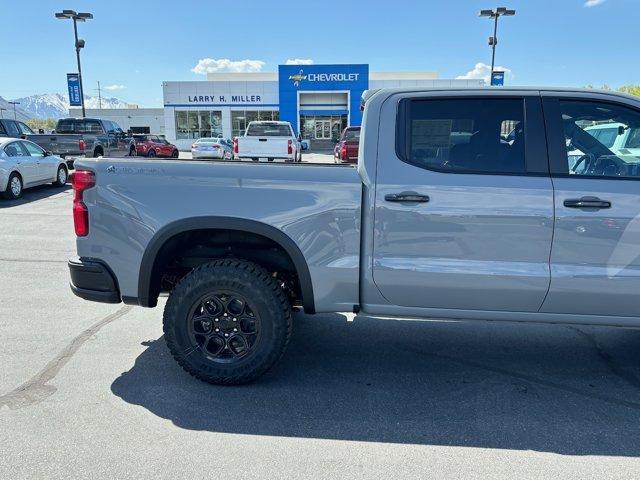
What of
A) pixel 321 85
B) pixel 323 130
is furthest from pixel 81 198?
pixel 323 130

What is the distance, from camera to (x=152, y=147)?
30.2m

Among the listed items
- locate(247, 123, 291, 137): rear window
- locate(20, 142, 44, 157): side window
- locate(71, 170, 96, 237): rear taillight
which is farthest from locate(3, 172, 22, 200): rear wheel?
locate(71, 170, 96, 237): rear taillight

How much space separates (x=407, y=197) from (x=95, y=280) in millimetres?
2279

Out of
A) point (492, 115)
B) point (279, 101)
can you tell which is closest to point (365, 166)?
point (492, 115)

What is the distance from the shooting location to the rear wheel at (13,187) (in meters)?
11.5

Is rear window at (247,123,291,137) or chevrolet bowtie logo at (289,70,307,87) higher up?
chevrolet bowtie logo at (289,70,307,87)

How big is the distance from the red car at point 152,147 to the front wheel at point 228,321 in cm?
2826

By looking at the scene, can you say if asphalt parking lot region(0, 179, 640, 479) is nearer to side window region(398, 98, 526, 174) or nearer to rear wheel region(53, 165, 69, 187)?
side window region(398, 98, 526, 174)

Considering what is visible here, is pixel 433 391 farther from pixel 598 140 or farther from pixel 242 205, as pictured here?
pixel 598 140

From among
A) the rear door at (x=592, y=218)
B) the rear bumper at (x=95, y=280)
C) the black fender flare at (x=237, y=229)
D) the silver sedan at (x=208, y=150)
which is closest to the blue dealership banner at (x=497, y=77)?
the silver sedan at (x=208, y=150)

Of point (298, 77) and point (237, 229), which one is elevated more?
point (298, 77)

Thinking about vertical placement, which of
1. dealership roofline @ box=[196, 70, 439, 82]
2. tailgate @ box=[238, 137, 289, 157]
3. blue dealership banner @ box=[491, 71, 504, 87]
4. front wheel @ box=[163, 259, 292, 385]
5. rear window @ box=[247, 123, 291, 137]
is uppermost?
dealership roofline @ box=[196, 70, 439, 82]

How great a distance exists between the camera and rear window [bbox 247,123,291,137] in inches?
606

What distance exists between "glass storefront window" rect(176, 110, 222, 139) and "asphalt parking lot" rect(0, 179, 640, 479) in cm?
4023
